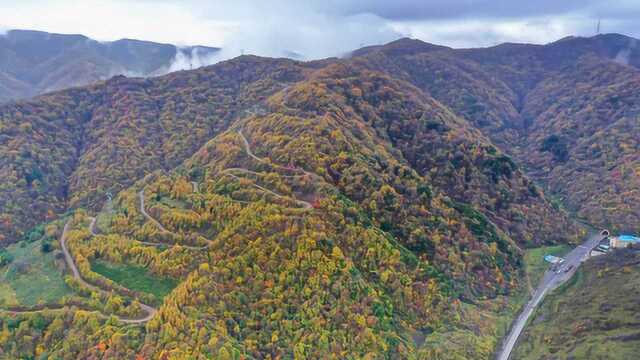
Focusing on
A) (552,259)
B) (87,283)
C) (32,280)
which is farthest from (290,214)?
(552,259)

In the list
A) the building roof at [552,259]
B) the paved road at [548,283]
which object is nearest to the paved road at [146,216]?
the paved road at [548,283]

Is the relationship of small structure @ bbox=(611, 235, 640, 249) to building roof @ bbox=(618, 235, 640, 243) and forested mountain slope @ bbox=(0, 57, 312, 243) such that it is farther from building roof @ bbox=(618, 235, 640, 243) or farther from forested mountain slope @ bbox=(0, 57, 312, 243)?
forested mountain slope @ bbox=(0, 57, 312, 243)

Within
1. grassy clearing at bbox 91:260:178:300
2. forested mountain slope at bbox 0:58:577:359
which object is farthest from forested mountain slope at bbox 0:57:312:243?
grassy clearing at bbox 91:260:178:300

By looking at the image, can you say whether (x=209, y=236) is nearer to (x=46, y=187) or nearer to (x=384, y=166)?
(x=384, y=166)

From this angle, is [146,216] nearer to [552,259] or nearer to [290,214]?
[290,214]

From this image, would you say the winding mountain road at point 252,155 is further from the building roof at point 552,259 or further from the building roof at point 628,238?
the building roof at point 628,238

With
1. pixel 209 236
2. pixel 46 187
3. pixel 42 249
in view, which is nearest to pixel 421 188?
pixel 209 236
